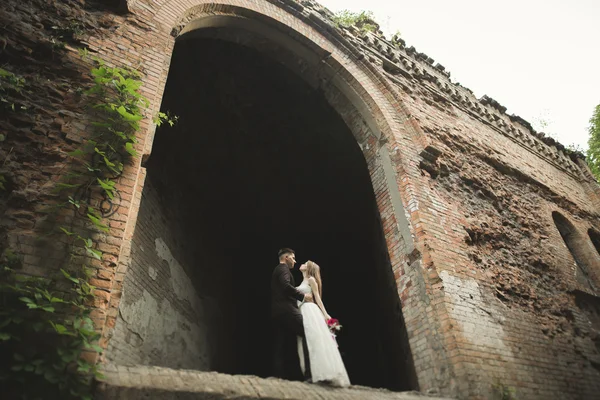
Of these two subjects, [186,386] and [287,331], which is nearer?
[186,386]

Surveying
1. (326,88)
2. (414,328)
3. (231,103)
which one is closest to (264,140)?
(231,103)

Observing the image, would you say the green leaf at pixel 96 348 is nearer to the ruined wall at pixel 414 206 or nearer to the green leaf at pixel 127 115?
the ruined wall at pixel 414 206

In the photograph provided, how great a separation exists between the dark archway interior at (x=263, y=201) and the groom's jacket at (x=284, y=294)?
128 inches

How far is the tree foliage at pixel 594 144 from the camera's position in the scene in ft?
58.6

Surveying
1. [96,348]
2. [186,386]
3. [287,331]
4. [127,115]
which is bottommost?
[186,386]

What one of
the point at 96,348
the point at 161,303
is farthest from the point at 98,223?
the point at 161,303

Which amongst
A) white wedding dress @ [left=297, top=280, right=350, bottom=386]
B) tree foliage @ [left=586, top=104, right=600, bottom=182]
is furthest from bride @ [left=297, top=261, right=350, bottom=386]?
tree foliage @ [left=586, top=104, right=600, bottom=182]

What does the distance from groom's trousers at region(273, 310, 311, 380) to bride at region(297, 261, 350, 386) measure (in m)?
0.11

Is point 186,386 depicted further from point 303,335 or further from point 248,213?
point 248,213

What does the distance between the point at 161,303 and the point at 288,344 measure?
2707 millimetres

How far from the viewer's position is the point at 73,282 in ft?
8.64

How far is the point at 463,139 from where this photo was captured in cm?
754

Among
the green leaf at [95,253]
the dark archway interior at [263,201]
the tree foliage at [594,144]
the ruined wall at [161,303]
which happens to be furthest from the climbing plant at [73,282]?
the tree foliage at [594,144]

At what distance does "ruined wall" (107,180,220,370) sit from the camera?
5004 millimetres
